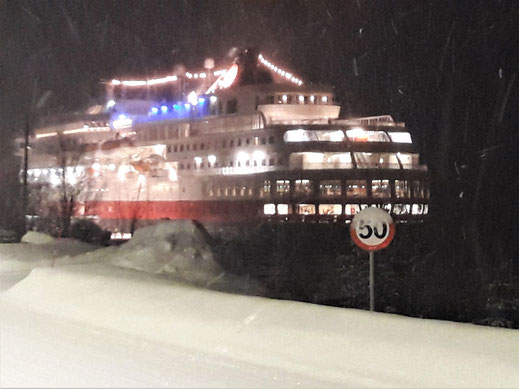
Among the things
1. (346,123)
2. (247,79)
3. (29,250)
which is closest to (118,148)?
(247,79)

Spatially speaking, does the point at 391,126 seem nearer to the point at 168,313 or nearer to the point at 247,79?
the point at 247,79

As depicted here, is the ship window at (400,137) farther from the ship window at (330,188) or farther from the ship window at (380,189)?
the ship window at (330,188)

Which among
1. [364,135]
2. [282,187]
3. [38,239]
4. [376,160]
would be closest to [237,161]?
[282,187]

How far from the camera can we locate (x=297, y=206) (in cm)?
4091

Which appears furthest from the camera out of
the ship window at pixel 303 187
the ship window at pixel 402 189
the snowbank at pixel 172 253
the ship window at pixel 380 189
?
the ship window at pixel 402 189

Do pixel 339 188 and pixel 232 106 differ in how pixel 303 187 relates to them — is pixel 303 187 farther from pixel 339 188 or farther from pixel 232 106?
pixel 232 106

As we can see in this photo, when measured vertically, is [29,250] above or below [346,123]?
below

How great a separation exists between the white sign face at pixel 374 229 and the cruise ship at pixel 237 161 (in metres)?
31.8

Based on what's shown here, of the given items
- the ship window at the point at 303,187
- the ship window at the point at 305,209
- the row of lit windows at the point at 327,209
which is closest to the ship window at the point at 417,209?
the row of lit windows at the point at 327,209

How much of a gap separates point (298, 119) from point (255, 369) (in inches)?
1531

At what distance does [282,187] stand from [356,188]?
4.70m

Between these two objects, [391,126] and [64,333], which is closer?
[64,333]

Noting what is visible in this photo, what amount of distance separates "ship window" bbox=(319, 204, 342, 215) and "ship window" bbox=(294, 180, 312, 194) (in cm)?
134

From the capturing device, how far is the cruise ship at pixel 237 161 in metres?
40.5
